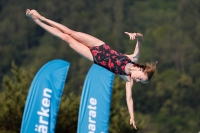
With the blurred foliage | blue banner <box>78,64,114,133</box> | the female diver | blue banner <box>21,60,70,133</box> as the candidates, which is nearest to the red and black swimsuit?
the female diver

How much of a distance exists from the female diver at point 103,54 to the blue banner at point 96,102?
9.07 m

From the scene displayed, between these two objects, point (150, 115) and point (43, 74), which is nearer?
point (43, 74)

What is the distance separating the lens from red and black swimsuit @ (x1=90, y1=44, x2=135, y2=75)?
17.9 m

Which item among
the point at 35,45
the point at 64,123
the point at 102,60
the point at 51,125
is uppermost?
the point at 35,45

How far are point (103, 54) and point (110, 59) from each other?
0.19 metres

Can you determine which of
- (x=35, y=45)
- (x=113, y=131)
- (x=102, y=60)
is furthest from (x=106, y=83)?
(x=35, y=45)

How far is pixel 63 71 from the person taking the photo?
27688mm

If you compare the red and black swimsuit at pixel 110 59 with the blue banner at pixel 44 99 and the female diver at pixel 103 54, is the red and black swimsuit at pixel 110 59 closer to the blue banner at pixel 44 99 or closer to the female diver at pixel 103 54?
the female diver at pixel 103 54

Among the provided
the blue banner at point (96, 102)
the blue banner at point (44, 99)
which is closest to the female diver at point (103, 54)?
the blue banner at point (44, 99)

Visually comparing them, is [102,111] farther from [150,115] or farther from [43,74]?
[150,115]

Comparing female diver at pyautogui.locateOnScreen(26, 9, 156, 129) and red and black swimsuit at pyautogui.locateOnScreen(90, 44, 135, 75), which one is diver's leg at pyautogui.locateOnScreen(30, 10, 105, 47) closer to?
female diver at pyautogui.locateOnScreen(26, 9, 156, 129)

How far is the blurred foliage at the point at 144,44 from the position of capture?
4326 inches

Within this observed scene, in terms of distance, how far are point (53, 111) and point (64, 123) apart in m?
10.6

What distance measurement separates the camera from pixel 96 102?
27.4 metres
